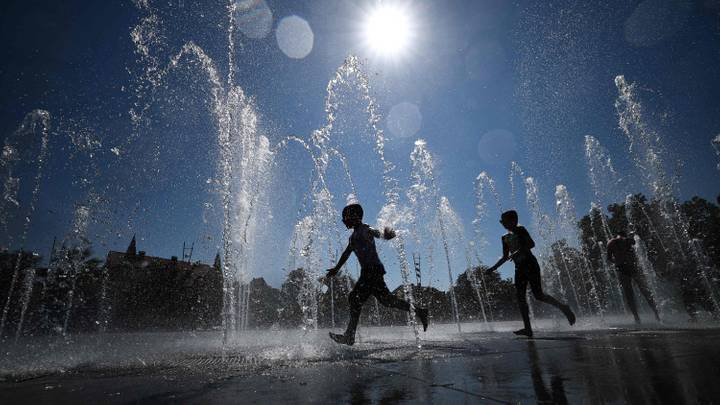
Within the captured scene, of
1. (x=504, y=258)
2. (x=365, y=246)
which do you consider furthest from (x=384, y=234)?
(x=504, y=258)

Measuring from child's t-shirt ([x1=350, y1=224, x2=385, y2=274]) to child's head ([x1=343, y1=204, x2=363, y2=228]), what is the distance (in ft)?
0.28

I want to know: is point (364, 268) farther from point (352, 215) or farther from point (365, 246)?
point (352, 215)

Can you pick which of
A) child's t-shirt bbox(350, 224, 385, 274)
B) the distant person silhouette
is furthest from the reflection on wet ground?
the distant person silhouette

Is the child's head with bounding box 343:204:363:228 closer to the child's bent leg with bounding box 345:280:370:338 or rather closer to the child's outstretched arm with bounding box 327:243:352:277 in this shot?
the child's outstretched arm with bounding box 327:243:352:277

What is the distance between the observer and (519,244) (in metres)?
4.95

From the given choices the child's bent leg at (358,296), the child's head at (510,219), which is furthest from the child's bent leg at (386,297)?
the child's head at (510,219)

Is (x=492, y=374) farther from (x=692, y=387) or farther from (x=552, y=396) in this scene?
(x=692, y=387)

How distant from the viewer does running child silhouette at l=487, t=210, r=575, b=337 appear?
4762 mm

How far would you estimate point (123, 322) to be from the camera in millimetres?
33219

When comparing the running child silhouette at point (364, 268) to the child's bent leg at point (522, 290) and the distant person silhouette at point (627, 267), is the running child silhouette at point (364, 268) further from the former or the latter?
the distant person silhouette at point (627, 267)

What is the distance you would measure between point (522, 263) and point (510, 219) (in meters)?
0.64

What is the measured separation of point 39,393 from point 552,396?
8.23 ft

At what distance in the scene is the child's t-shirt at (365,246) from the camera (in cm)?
449

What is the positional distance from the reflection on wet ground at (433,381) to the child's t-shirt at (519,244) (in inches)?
85.5
